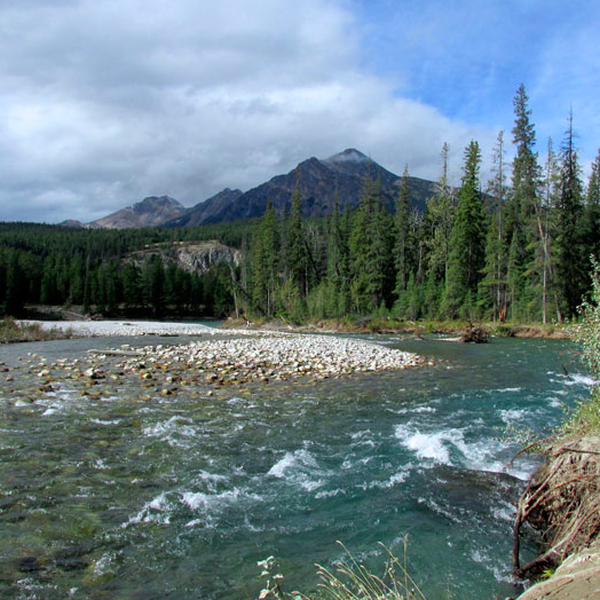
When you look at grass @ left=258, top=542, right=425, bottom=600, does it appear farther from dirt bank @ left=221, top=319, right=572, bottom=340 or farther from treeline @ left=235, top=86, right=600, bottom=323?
treeline @ left=235, top=86, right=600, bottom=323

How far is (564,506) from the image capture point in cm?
471

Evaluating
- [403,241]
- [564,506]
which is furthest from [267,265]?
[564,506]

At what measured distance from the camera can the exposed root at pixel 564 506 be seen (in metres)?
3.98

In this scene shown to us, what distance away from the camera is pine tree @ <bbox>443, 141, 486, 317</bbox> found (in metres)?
43.2

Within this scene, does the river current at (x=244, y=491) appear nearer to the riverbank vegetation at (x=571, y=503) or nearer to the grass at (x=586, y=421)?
the riverbank vegetation at (x=571, y=503)

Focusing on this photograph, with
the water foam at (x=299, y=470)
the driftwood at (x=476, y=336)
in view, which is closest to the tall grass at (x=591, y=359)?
the water foam at (x=299, y=470)

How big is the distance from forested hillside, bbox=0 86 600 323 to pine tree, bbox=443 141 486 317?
0.35 feet

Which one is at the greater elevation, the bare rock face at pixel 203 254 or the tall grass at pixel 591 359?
the bare rock face at pixel 203 254

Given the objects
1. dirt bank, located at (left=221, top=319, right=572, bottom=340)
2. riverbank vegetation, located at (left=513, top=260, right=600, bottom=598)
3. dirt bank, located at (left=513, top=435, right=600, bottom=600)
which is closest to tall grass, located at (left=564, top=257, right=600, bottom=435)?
riverbank vegetation, located at (left=513, top=260, right=600, bottom=598)

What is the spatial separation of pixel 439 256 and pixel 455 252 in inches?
163

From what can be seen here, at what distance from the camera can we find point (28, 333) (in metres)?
31.2

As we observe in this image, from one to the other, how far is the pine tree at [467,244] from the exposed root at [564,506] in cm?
3980

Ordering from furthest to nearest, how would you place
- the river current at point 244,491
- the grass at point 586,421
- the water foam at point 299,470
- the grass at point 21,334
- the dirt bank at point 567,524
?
the grass at point 21,334
the water foam at point 299,470
the grass at point 586,421
the river current at point 244,491
the dirt bank at point 567,524

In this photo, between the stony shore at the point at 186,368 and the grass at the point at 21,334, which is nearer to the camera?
the stony shore at the point at 186,368
